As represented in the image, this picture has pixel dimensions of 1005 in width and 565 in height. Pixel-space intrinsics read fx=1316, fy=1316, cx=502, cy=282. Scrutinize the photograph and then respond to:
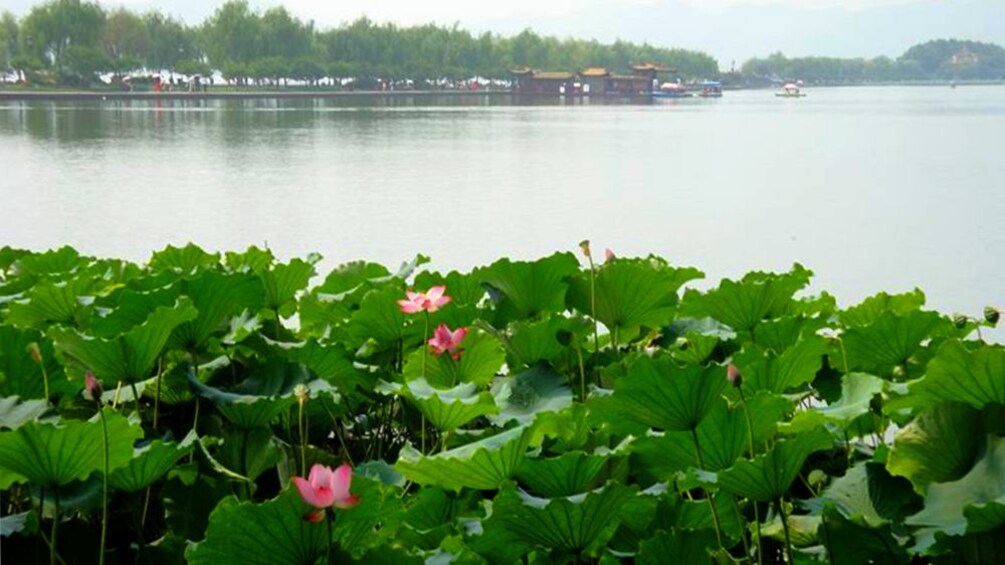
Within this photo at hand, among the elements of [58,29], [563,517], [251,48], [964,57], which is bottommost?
[563,517]

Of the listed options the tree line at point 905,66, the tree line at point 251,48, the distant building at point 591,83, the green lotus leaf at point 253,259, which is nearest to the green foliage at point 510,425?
the green lotus leaf at point 253,259

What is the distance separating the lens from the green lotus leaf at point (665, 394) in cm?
55

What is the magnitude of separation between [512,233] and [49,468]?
10.4ft

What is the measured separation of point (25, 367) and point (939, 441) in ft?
1.58

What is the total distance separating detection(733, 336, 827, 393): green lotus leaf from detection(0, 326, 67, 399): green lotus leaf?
0.37 metres

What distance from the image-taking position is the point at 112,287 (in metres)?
0.97

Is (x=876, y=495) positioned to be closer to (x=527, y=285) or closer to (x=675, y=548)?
(x=675, y=548)

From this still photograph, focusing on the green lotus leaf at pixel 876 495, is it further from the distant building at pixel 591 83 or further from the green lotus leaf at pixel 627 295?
the distant building at pixel 591 83

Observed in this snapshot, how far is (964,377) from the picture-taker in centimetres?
55

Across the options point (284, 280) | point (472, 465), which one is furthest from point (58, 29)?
point (472, 465)

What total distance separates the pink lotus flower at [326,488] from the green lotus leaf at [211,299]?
33cm

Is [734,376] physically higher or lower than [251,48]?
lower

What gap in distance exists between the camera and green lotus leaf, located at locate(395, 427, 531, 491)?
553 mm

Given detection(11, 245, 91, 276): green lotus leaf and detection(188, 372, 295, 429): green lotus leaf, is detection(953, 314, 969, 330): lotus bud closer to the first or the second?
detection(188, 372, 295, 429): green lotus leaf
